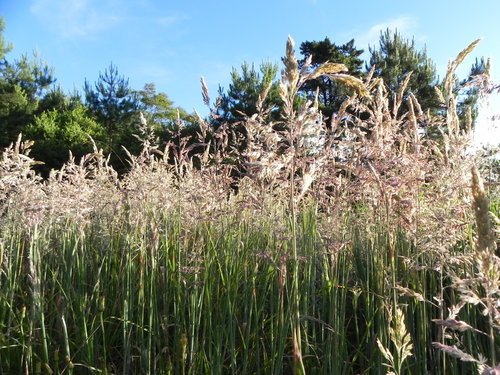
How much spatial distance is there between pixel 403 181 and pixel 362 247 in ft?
2.37

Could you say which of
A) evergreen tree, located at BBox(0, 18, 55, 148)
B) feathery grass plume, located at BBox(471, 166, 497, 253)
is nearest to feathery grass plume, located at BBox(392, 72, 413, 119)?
feathery grass plume, located at BBox(471, 166, 497, 253)

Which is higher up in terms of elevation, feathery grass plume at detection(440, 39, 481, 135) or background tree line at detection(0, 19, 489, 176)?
background tree line at detection(0, 19, 489, 176)

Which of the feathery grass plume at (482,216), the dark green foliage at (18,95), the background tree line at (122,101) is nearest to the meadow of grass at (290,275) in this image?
the feathery grass plume at (482,216)

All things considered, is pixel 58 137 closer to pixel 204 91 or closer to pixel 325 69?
pixel 204 91

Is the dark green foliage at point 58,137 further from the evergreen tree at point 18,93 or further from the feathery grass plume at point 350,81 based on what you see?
the feathery grass plume at point 350,81

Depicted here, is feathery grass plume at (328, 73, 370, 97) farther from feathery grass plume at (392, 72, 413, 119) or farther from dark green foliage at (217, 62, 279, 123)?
dark green foliage at (217, 62, 279, 123)

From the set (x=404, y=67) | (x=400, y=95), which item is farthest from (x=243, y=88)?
(x=400, y=95)

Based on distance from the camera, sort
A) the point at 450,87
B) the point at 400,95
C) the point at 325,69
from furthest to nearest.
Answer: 1. the point at 400,95
2. the point at 450,87
3. the point at 325,69

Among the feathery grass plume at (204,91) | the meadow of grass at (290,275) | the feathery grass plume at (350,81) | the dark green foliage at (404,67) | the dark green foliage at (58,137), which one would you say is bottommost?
the meadow of grass at (290,275)

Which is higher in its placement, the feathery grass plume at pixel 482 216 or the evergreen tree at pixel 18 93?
the evergreen tree at pixel 18 93

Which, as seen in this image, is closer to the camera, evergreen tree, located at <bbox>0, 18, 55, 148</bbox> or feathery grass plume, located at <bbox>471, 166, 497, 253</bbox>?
feathery grass plume, located at <bbox>471, 166, 497, 253</bbox>

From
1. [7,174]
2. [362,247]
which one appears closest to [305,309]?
[362,247]

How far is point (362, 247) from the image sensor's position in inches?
88.1

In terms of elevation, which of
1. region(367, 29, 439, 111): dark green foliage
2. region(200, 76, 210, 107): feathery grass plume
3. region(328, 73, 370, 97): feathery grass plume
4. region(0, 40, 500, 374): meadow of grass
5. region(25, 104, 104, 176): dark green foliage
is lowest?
region(0, 40, 500, 374): meadow of grass
